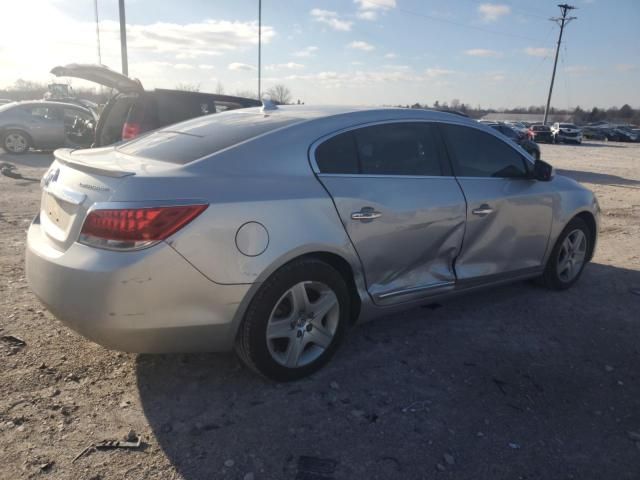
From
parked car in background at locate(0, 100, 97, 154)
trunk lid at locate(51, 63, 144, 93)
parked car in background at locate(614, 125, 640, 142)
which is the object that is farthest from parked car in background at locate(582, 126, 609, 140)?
trunk lid at locate(51, 63, 144, 93)

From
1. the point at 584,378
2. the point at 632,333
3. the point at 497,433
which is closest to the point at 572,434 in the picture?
the point at 497,433

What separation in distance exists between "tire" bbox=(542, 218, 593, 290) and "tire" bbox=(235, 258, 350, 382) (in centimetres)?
245

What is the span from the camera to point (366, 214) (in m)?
3.24

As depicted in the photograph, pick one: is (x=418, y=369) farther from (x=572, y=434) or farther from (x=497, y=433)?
(x=572, y=434)

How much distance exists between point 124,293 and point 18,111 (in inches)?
575

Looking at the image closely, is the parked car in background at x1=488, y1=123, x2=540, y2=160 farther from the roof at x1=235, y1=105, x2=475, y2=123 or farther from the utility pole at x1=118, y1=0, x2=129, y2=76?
the utility pole at x1=118, y1=0, x2=129, y2=76

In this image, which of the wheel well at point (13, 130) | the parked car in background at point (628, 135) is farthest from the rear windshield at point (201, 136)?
the parked car in background at point (628, 135)

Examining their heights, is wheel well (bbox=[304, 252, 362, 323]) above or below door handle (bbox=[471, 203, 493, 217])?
below

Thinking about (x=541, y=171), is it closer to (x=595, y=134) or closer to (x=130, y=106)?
(x=130, y=106)

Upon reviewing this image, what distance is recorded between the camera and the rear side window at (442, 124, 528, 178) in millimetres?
3945

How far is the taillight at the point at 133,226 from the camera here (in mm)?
2514

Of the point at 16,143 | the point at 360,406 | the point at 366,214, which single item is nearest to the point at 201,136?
the point at 366,214

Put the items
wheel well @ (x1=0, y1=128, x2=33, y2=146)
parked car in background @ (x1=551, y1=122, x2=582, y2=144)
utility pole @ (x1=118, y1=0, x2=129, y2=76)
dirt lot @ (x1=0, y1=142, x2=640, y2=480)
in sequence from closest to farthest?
dirt lot @ (x1=0, y1=142, x2=640, y2=480), wheel well @ (x1=0, y1=128, x2=33, y2=146), utility pole @ (x1=118, y1=0, x2=129, y2=76), parked car in background @ (x1=551, y1=122, x2=582, y2=144)

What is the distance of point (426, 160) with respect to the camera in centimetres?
375
